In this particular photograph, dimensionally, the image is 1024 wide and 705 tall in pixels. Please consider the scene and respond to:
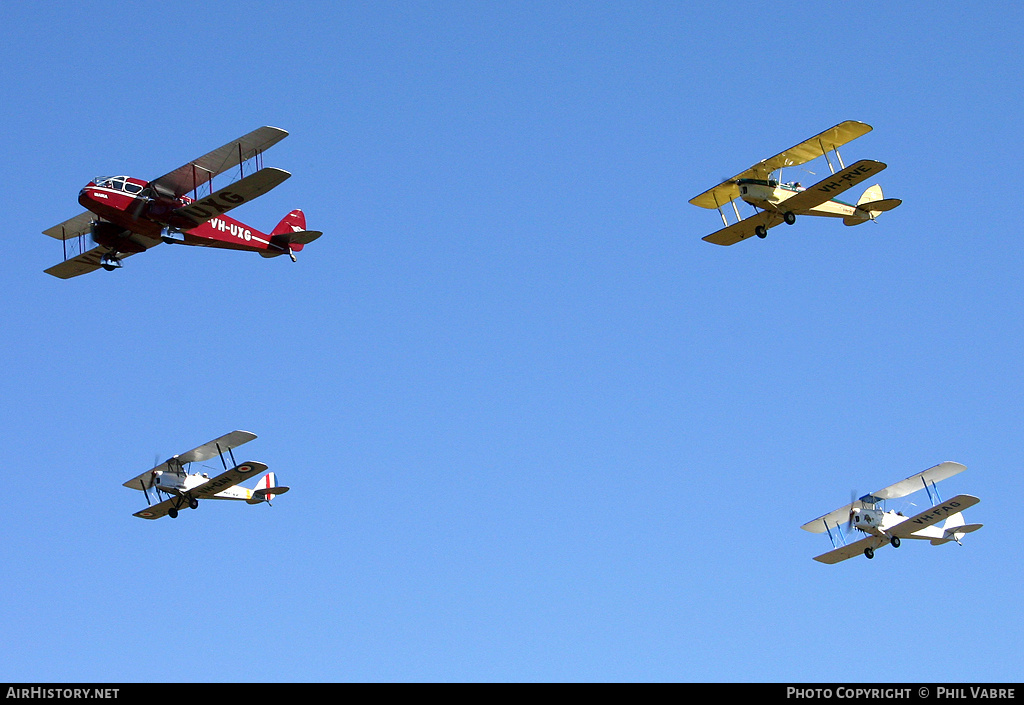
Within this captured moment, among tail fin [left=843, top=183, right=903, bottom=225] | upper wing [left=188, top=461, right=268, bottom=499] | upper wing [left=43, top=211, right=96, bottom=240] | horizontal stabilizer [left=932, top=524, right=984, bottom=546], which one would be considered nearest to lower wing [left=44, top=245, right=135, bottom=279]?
upper wing [left=43, top=211, right=96, bottom=240]

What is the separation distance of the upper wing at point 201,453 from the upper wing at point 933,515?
20920mm

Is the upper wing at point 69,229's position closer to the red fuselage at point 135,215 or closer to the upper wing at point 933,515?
the red fuselage at point 135,215

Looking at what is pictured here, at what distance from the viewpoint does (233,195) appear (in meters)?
35.3

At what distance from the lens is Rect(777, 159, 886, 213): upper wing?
35.4m

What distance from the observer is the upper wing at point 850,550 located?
137ft

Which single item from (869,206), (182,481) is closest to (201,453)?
(182,481)

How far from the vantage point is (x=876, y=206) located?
3931 centimetres

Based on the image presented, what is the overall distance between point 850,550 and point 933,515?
161 inches

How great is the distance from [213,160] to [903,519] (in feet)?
78.5

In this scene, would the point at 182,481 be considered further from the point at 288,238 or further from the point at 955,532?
the point at 955,532
